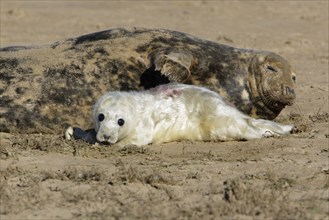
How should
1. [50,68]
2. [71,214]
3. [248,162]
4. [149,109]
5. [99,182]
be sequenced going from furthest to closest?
[50,68]
[149,109]
[248,162]
[99,182]
[71,214]

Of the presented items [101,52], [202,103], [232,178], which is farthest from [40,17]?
[232,178]

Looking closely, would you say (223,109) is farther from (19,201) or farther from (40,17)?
(40,17)

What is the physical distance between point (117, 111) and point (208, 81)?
51.5 inches

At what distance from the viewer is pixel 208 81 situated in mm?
Answer: 7055

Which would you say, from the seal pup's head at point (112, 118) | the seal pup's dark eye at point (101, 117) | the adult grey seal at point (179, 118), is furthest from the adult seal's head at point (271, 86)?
the seal pup's dark eye at point (101, 117)

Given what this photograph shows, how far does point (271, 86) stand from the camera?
23.5 ft

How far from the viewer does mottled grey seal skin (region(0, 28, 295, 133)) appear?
672 centimetres

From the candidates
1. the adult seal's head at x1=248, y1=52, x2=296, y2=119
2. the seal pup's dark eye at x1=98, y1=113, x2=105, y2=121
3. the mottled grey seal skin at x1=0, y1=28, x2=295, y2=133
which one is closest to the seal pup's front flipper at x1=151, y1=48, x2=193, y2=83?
the mottled grey seal skin at x1=0, y1=28, x2=295, y2=133

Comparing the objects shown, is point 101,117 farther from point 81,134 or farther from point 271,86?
point 271,86

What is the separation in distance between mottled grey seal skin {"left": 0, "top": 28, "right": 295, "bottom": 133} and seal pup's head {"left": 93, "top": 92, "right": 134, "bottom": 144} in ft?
2.28

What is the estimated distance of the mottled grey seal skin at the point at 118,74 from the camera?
22.0ft

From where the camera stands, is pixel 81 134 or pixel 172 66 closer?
pixel 81 134

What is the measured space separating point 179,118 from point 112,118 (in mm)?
590

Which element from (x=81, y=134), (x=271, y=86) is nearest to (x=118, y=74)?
(x=81, y=134)
